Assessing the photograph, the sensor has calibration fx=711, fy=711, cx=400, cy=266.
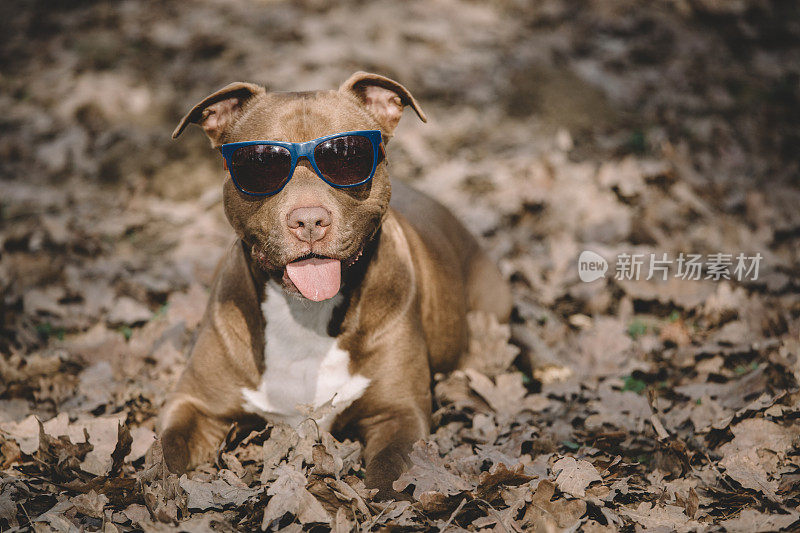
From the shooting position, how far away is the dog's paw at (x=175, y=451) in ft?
10.0

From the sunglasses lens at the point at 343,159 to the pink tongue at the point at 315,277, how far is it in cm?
36

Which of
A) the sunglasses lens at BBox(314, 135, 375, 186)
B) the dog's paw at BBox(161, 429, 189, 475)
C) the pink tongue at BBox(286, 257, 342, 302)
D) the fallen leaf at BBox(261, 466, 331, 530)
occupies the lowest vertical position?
the dog's paw at BBox(161, 429, 189, 475)

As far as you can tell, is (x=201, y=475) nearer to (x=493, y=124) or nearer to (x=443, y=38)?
(x=493, y=124)

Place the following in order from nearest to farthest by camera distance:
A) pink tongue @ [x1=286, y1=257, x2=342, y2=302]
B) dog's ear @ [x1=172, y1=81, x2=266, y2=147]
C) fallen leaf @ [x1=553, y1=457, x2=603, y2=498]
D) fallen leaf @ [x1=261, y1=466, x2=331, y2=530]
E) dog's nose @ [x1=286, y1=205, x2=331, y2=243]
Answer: fallen leaf @ [x1=261, y1=466, x2=331, y2=530]
fallen leaf @ [x1=553, y1=457, x2=603, y2=498]
dog's nose @ [x1=286, y1=205, x2=331, y2=243]
pink tongue @ [x1=286, y1=257, x2=342, y2=302]
dog's ear @ [x1=172, y1=81, x2=266, y2=147]

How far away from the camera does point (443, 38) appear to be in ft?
26.3

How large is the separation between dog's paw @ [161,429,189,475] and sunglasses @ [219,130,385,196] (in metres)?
1.15

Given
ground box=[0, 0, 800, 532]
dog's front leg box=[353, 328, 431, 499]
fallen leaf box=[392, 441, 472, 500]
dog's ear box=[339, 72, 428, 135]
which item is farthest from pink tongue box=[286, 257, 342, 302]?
dog's ear box=[339, 72, 428, 135]

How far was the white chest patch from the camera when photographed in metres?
3.29

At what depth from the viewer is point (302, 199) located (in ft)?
9.75

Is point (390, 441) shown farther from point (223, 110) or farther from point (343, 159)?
point (223, 110)

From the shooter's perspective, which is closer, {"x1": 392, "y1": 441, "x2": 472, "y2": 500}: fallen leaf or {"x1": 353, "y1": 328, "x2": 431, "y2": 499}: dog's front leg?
{"x1": 392, "y1": 441, "x2": 472, "y2": 500}: fallen leaf

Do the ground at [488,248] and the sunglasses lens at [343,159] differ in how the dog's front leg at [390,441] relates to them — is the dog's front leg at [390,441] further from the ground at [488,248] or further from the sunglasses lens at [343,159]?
the sunglasses lens at [343,159]

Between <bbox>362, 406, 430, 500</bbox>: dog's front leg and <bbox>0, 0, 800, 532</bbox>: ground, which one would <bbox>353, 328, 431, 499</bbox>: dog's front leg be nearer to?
<bbox>362, 406, 430, 500</bbox>: dog's front leg

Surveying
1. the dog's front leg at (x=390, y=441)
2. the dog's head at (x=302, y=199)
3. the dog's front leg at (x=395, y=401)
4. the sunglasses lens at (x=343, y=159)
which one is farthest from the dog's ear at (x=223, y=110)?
the dog's front leg at (x=390, y=441)
